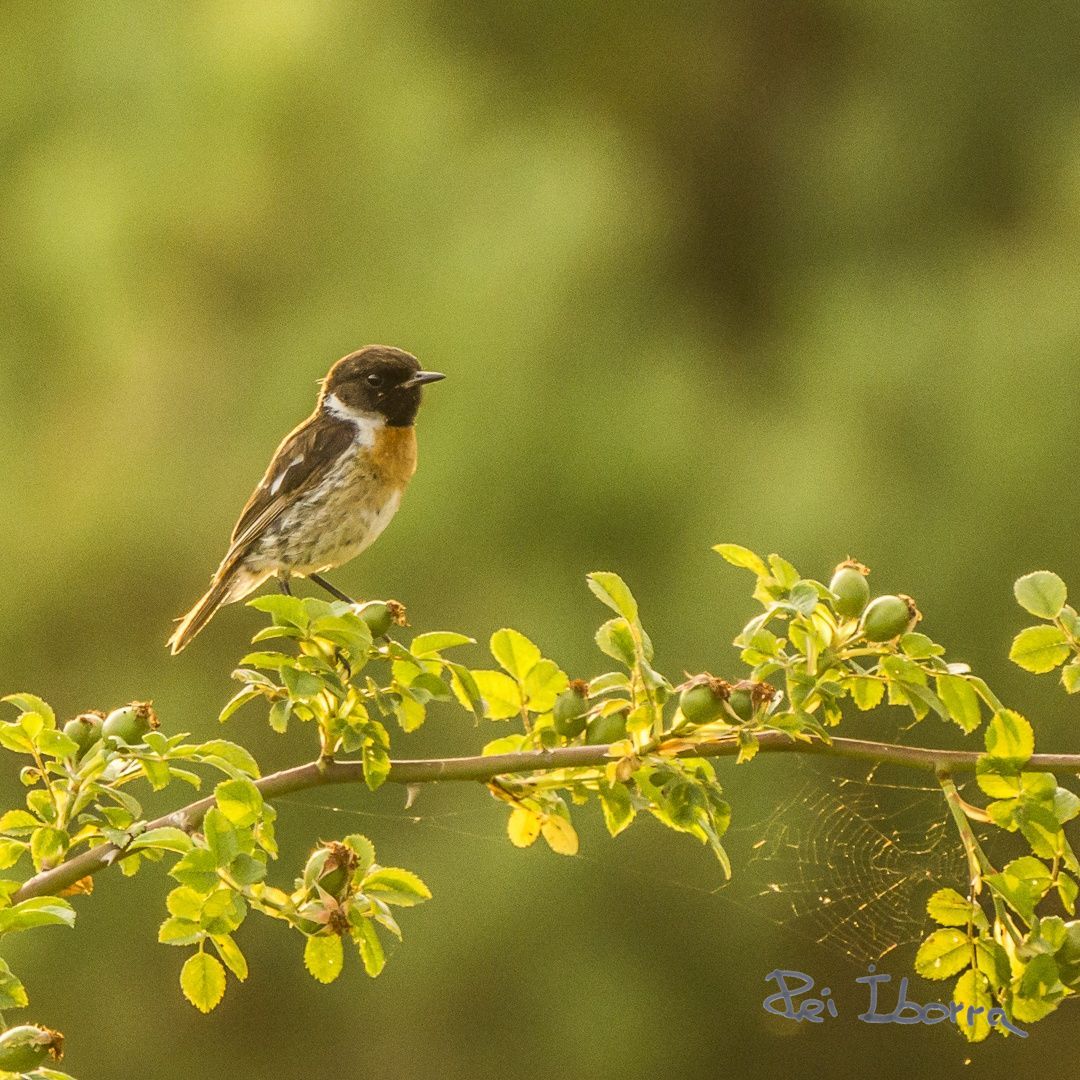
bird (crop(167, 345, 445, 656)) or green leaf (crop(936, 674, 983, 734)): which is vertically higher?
green leaf (crop(936, 674, 983, 734))

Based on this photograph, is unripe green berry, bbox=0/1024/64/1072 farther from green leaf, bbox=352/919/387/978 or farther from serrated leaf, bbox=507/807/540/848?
serrated leaf, bbox=507/807/540/848

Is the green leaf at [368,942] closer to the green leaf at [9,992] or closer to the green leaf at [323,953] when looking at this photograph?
the green leaf at [323,953]

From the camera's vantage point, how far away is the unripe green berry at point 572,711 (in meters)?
1.52

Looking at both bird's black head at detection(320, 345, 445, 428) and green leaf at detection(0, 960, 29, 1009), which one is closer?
green leaf at detection(0, 960, 29, 1009)

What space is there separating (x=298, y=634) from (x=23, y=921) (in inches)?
13.3

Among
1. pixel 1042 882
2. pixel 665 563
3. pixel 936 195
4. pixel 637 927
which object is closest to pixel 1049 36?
pixel 936 195

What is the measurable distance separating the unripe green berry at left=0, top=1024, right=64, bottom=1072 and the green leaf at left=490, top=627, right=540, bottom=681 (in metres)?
0.52

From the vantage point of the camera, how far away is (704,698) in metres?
1.44

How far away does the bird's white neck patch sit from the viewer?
3424 mm

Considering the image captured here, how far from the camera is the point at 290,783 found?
147 centimetres

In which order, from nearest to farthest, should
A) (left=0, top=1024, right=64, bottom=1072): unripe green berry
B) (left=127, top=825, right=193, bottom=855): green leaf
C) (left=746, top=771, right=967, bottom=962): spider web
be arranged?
(left=0, top=1024, right=64, bottom=1072): unripe green berry → (left=127, top=825, right=193, bottom=855): green leaf → (left=746, top=771, right=967, bottom=962): spider web

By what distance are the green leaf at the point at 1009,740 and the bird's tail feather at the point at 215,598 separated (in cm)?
153

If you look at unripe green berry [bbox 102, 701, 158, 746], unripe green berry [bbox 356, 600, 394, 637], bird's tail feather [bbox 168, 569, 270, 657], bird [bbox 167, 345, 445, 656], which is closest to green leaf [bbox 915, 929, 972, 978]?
unripe green berry [bbox 356, 600, 394, 637]
